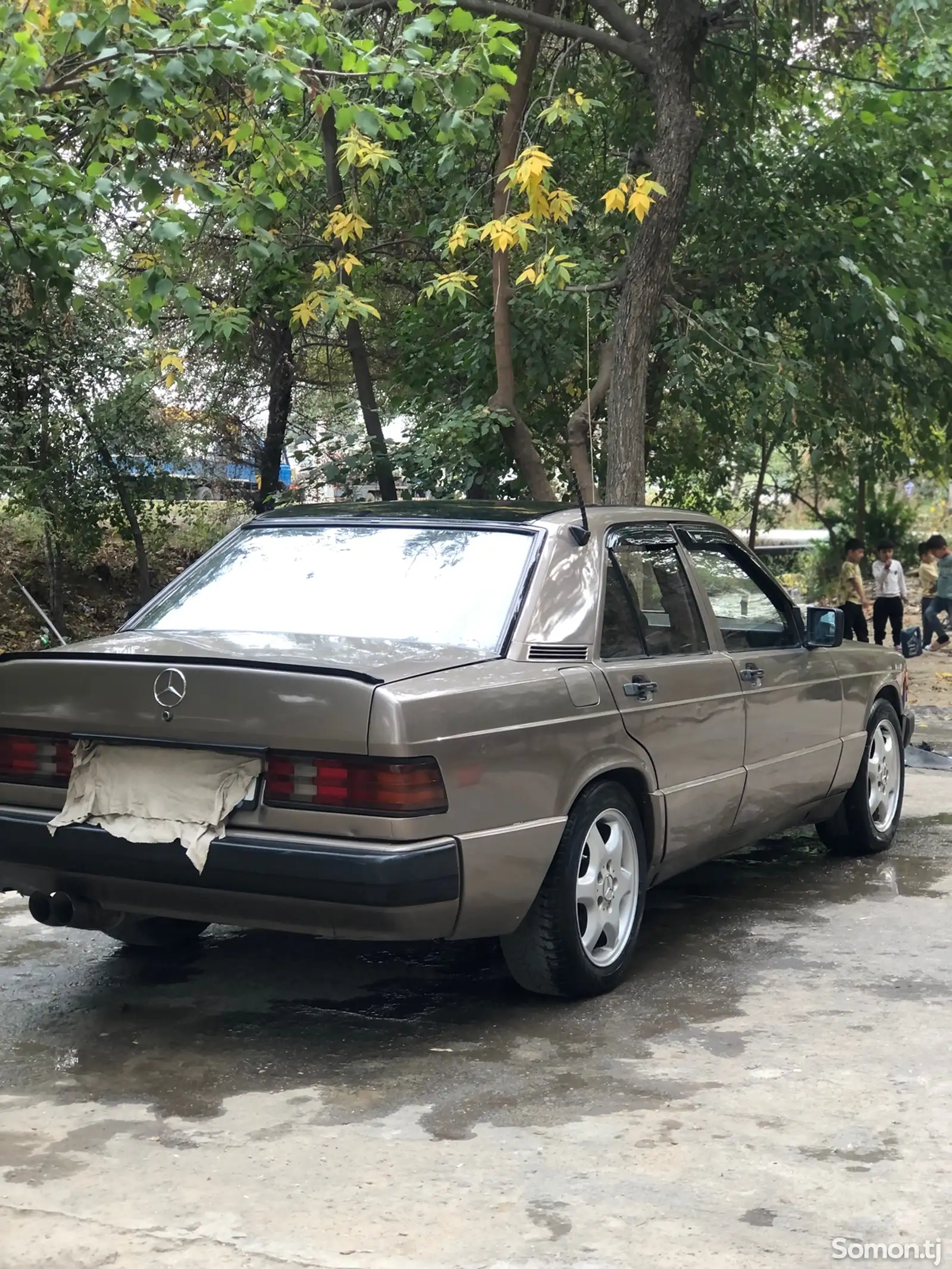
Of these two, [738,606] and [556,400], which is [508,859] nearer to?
[738,606]

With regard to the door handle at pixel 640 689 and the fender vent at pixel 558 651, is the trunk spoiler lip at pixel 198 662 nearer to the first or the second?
the fender vent at pixel 558 651

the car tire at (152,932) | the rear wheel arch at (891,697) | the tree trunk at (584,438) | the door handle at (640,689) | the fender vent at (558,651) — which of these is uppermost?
the tree trunk at (584,438)

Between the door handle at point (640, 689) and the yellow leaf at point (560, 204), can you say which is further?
the yellow leaf at point (560, 204)

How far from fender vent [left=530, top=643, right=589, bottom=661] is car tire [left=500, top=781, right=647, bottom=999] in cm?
43

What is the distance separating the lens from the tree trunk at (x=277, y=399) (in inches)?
719

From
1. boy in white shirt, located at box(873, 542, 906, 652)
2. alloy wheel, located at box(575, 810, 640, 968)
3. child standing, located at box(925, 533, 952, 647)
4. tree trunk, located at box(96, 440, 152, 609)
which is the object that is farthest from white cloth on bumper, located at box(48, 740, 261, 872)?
child standing, located at box(925, 533, 952, 647)

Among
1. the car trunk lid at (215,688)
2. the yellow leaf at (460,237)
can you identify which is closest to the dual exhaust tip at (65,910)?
the car trunk lid at (215,688)

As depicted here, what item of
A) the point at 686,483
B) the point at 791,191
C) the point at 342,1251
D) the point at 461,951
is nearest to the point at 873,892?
the point at 461,951

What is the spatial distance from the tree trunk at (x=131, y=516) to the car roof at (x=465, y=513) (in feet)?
34.2

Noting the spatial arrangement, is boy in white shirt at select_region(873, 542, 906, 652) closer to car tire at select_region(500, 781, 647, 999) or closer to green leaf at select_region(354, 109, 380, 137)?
green leaf at select_region(354, 109, 380, 137)

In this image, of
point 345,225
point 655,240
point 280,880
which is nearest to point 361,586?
point 280,880

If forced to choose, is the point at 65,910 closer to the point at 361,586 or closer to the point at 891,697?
the point at 361,586

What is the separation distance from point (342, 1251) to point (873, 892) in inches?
158

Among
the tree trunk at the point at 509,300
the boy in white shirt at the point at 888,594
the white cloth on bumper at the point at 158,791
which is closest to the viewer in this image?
the white cloth on bumper at the point at 158,791
